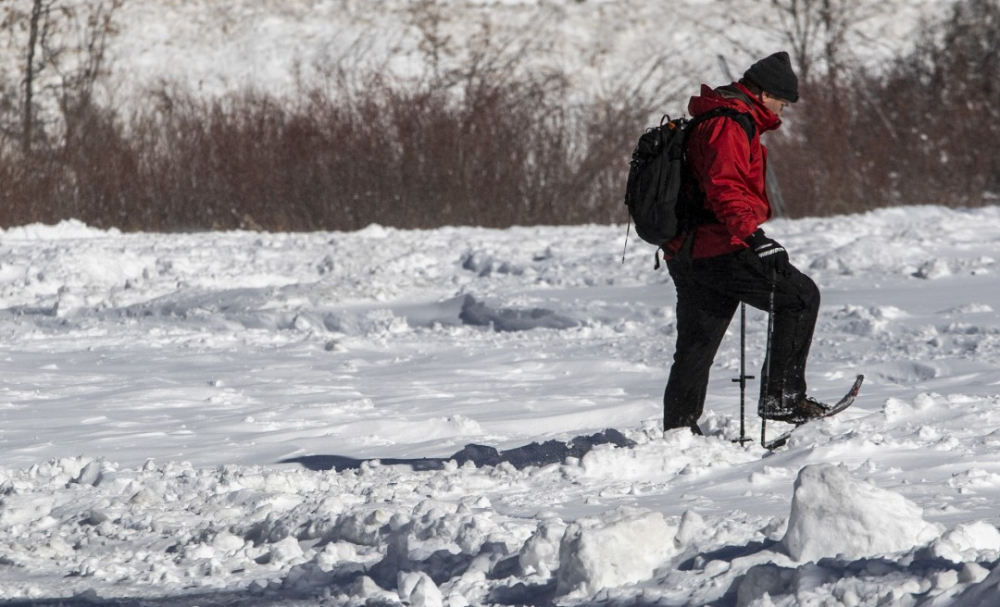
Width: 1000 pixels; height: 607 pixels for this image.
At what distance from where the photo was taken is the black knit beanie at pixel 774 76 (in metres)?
4.94

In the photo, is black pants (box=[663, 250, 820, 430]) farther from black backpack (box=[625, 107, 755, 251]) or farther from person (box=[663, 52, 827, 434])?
black backpack (box=[625, 107, 755, 251])

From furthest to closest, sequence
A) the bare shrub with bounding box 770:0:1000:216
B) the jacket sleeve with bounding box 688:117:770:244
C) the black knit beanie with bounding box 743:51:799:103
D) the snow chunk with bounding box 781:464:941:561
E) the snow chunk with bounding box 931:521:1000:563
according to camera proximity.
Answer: the bare shrub with bounding box 770:0:1000:216
the black knit beanie with bounding box 743:51:799:103
the jacket sleeve with bounding box 688:117:770:244
the snow chunk with bounding box 781:464:941:561
the snow chunk with bounding box 931:521:1000:563

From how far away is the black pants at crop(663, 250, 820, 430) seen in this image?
4.87 meters

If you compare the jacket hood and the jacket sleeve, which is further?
the jacket hood

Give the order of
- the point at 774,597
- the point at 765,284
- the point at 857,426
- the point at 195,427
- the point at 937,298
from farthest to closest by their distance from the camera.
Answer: the point at 937,298 < the point at 195,427 < the point at 857,426 < the point at 765,284 < the point at 774,597

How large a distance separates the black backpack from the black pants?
20cm

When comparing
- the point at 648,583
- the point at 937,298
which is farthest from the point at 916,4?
the point at 648,583

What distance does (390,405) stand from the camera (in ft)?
23.1

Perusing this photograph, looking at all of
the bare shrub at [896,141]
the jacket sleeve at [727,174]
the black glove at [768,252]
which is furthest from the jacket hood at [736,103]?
the bare shrub at [896,141]

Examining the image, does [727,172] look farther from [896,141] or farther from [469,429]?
[896,141]

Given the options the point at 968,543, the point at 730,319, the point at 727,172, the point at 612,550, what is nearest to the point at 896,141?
the point at 730,319

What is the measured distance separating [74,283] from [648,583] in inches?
368

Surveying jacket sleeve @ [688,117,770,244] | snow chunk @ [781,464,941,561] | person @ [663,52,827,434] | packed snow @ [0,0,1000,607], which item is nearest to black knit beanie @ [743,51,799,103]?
person @ [663,52,827,434]

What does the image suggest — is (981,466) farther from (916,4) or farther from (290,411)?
(916,4)
